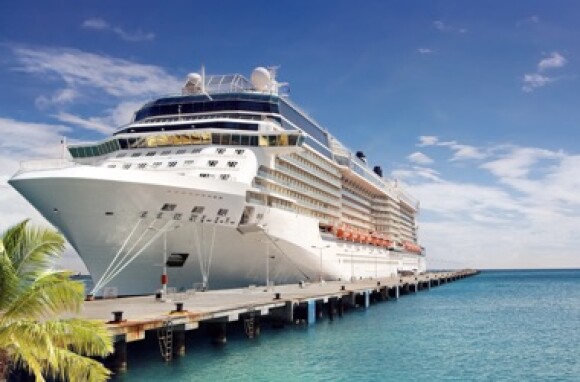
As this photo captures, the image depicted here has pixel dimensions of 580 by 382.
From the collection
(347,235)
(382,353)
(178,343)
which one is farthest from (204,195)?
→ (347,235)

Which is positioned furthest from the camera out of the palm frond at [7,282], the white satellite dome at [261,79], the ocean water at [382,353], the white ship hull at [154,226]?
the white satellite dome at [261,79]

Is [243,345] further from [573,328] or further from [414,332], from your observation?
[573,328]

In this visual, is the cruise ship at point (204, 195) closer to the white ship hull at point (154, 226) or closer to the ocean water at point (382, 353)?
the white ship hull at point (154, 226)

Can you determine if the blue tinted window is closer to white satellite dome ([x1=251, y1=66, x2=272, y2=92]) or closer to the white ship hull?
white satellite dome ([x1=251, y1=66, x2=272, y2=92])

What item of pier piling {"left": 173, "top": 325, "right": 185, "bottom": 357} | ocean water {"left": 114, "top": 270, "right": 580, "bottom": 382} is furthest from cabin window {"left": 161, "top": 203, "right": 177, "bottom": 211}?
pier piling {"left": 173, "top": 325, "right": 185, "bottom": 357}

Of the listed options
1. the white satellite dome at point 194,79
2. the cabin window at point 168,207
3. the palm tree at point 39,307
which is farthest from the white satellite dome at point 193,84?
the palm tree at point 39,307

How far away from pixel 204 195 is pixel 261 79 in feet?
77.1

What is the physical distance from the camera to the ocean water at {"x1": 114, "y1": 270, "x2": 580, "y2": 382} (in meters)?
22.1

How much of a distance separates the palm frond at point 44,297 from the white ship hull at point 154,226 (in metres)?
18.5

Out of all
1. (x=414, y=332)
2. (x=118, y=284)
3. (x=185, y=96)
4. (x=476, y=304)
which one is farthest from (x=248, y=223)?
(x=476, y=304)

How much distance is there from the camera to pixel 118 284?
3419 centimetres

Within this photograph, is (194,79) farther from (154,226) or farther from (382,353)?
(382,353)

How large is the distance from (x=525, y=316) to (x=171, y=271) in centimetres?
2796

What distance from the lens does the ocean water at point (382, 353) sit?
72.6 feet
